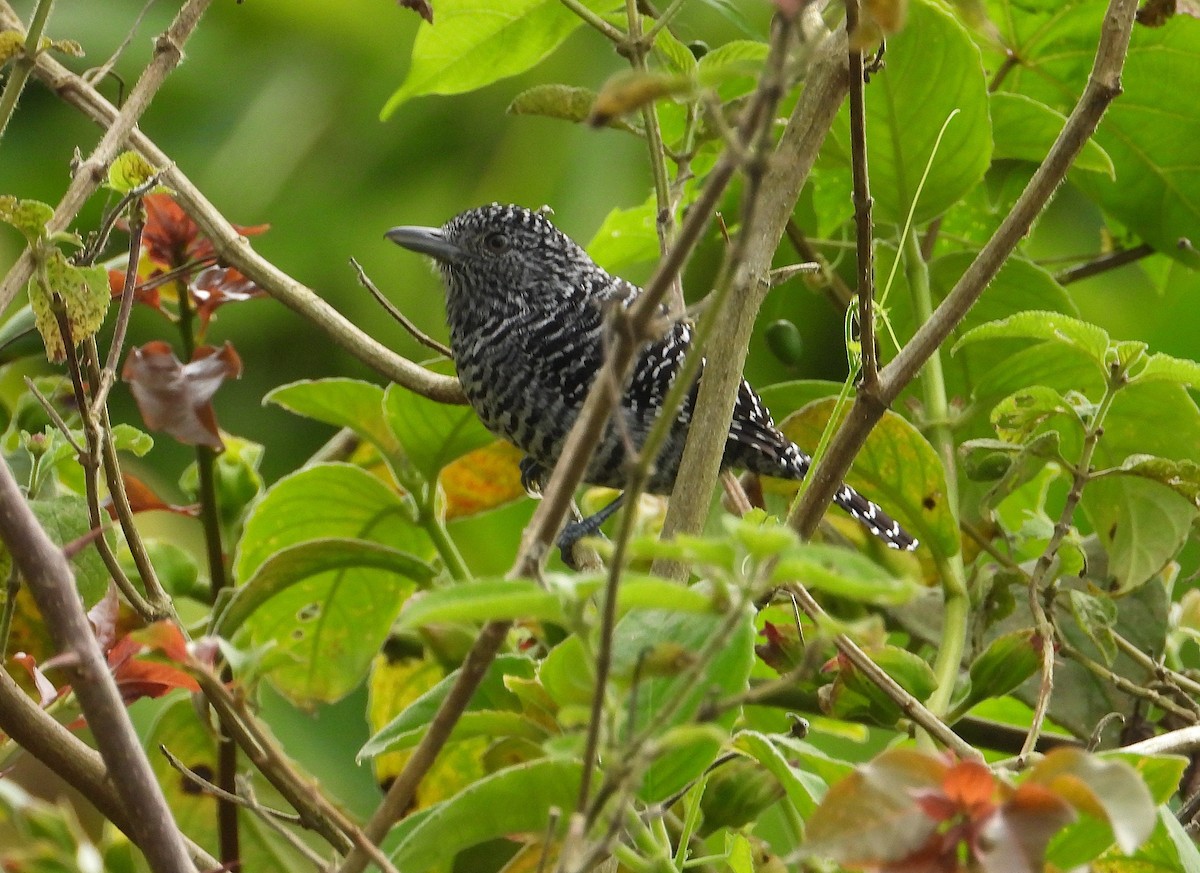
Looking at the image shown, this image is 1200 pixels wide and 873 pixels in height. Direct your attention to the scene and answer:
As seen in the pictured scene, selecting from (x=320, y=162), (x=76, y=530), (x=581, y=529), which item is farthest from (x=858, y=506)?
(x=320, y=162)

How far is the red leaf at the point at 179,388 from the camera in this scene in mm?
1101

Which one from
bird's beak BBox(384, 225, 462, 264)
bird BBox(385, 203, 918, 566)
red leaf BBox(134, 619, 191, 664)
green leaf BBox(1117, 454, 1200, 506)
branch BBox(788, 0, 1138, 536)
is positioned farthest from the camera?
bird's beak BBox(384, 225, 462, 264)

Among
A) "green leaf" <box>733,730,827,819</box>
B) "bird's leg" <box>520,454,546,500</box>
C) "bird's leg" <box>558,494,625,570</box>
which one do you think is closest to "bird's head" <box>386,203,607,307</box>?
"bird's leg" <box>520,454,546,500</box>

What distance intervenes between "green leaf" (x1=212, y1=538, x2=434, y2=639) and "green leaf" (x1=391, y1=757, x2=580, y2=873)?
46cm

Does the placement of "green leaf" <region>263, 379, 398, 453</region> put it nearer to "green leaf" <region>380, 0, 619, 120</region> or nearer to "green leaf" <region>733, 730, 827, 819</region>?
"green leaf" <region>380, 0, 619, 120</region>

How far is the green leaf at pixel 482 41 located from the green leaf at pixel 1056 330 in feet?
1.66

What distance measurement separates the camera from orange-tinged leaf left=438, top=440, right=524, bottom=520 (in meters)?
1.51

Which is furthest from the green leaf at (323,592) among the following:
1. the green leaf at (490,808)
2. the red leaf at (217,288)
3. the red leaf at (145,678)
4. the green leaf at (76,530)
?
the green leaf at (490,808)

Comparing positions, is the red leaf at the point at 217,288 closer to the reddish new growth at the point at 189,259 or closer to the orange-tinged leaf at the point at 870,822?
the reddish new growth at the point at 189,259

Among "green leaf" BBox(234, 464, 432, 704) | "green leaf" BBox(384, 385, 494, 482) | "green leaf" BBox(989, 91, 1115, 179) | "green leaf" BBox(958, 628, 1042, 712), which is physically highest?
"green leaf" BBox(989, 91, 1115, 179)

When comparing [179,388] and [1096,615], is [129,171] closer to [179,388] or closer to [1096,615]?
[179,388]

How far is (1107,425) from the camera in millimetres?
1246

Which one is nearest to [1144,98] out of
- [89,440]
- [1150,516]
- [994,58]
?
[994,58]

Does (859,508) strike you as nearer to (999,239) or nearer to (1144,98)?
(1144,98)
